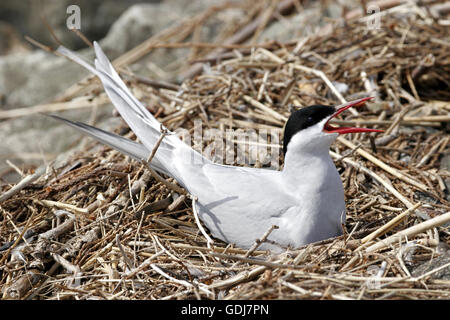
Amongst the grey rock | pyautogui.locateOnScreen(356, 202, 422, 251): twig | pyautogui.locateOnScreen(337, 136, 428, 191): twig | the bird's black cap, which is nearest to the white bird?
the bird's black cap

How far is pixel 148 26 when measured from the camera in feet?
19.2

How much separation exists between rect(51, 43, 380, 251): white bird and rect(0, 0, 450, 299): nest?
9 cm

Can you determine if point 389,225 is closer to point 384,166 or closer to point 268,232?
point 268,232

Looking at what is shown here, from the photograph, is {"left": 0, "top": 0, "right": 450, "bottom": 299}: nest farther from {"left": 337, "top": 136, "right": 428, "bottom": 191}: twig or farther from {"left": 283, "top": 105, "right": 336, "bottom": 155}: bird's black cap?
{"left": 283, "top": 105, "right": 336, "bottom": 155}: bird's black cap

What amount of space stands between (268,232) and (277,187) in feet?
1.00

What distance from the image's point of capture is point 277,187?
2389mm

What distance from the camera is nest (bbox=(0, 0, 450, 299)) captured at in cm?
207

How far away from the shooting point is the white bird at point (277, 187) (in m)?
2.25

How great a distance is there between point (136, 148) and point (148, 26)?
354 cm

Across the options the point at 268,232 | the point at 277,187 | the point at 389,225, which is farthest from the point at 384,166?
the point at 268,232

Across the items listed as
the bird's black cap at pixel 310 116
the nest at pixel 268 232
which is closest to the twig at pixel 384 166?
the nest at pixel 268 232

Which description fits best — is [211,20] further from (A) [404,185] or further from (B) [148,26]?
(A) [404,185]
